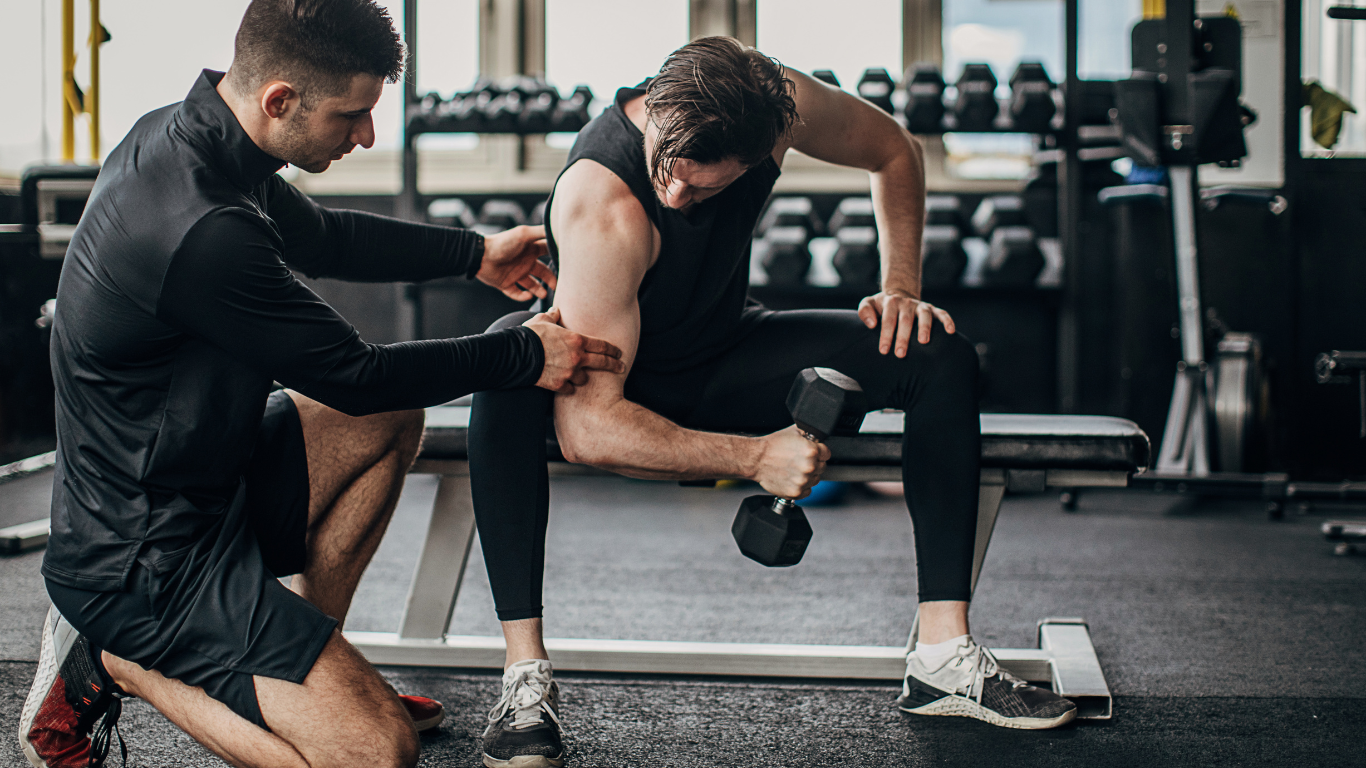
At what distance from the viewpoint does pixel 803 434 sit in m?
1.42

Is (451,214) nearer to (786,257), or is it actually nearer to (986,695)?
(786,257)

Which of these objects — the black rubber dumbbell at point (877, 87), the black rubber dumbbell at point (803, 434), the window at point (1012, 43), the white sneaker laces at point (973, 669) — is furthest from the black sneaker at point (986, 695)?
the window at point (1012, 43)

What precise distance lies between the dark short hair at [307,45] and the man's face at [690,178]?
0.38 metres

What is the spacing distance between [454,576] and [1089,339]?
3063mm

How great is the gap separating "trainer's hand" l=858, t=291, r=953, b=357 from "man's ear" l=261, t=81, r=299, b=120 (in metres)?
0.84

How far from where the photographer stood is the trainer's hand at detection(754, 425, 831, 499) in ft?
4.58

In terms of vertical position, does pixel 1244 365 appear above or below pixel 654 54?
below

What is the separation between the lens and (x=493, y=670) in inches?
70.6

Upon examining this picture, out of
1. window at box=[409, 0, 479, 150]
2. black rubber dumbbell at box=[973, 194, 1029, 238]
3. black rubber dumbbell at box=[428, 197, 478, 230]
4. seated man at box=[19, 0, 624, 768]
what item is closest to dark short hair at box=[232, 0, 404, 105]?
seated man at box=[19, 0, 624, 768]

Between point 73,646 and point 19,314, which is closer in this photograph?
point 73,646

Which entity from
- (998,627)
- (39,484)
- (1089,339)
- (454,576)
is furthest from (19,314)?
(1089,339)

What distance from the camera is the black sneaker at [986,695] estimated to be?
1490 millimetres

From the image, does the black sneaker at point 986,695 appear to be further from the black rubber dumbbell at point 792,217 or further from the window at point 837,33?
the window at point 837,33

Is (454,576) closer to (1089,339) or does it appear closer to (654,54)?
(1089,339)
